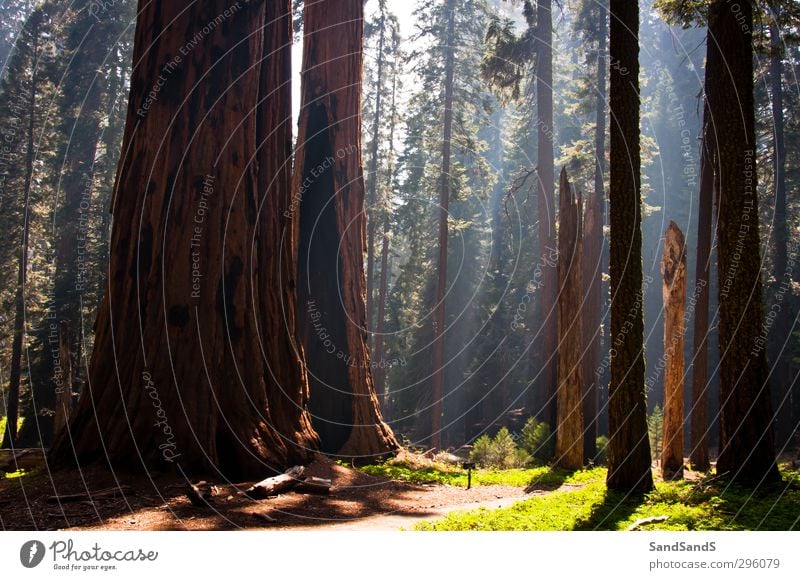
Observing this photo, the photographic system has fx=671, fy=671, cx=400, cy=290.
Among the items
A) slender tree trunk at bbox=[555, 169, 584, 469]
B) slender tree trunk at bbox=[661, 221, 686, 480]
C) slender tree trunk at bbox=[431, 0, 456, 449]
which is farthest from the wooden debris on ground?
slender tree trunk at bbox=[431, 0, 456, 449]

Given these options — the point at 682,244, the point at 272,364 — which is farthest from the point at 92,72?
the point at 682,244

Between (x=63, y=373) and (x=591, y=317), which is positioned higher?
(x=591, y=317)

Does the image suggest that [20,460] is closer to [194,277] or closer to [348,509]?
[194,277]

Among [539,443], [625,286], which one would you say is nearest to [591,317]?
[539,443]

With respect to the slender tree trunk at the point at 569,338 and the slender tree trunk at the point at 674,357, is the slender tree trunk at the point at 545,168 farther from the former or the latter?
the slender tree trunk at the point at 674,357

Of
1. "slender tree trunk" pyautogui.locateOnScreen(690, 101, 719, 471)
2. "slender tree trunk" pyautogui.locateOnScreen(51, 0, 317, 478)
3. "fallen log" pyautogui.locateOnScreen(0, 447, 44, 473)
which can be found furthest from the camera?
"slender tree trunk" pyautogui.locateOnScreen(690, 101, 719, 471)

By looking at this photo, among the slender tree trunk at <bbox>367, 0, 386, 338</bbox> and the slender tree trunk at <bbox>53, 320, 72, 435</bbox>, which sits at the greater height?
the slender tree trunk at <bbox>367, 0, 386, 338</bbox>

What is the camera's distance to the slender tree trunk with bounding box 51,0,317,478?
27.6 feet

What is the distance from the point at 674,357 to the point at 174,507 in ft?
31.5

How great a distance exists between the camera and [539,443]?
1773cm

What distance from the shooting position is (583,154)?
79.8ft

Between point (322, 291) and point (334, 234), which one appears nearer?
point (334, 234)
